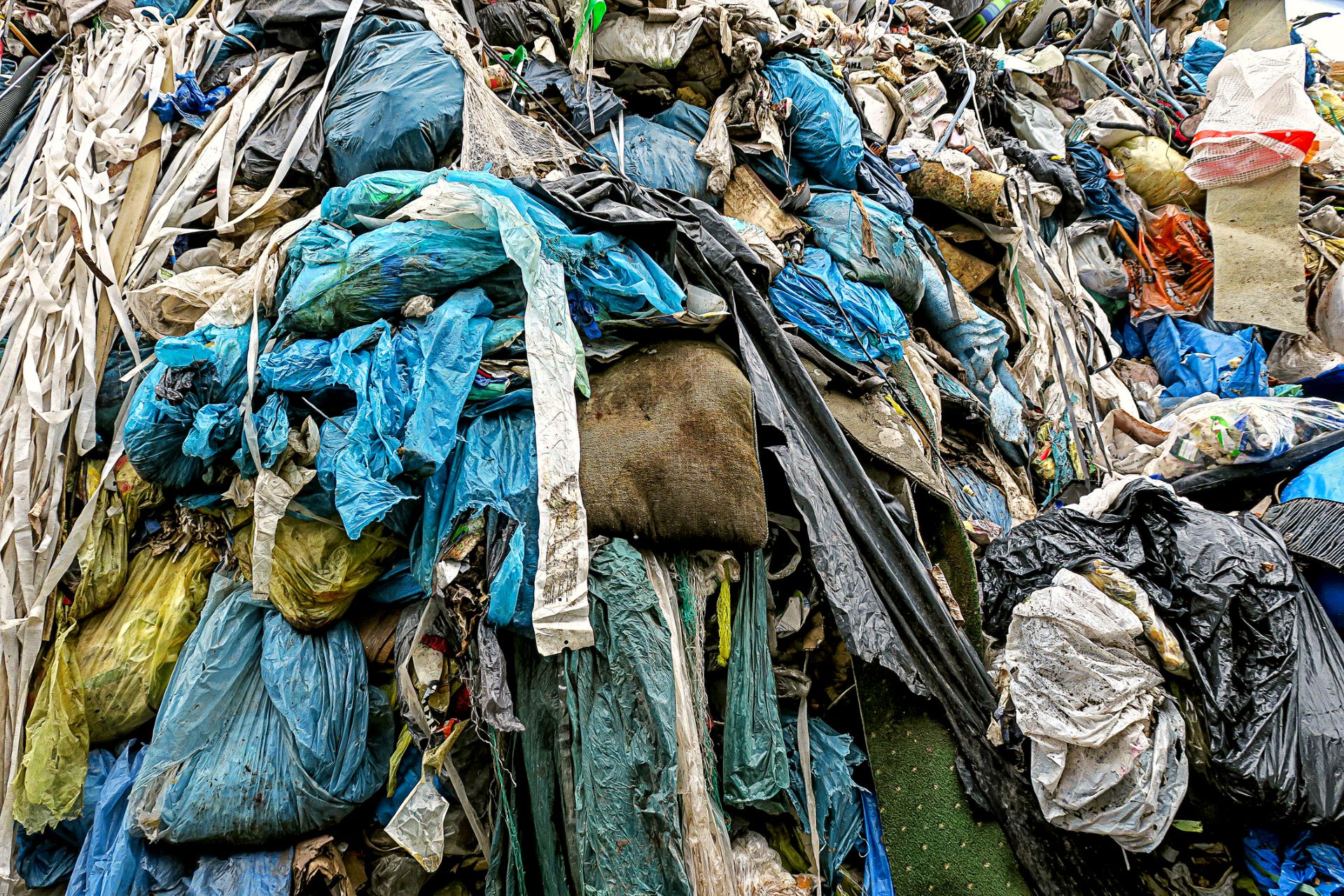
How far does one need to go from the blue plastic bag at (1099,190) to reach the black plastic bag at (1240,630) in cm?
257

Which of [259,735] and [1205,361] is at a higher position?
[259,735]

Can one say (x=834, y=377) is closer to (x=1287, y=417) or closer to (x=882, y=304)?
(x=882, y=304)

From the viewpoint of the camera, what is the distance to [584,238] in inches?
83.5

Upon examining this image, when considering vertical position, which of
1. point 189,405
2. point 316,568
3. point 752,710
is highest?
point 189,405

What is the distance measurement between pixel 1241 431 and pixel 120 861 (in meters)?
3.08

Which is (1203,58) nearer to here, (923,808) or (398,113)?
(398,113)

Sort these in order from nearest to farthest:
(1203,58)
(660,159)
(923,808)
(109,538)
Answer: (923,808) < (109,538) < (660,159) < (1203,58)

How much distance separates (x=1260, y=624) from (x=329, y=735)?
217 cm

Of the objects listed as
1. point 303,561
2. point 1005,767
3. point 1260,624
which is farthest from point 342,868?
point 1260,624

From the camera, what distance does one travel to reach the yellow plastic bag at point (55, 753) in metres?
1.94

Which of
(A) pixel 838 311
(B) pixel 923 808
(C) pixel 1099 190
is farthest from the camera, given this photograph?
(C) pixel 1099 190

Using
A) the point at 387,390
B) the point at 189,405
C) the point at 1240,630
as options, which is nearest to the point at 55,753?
the point at 189,405

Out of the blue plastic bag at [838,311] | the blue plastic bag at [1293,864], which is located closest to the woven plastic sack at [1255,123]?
the blue plastic bag at [838,311]

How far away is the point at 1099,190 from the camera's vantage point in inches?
161
